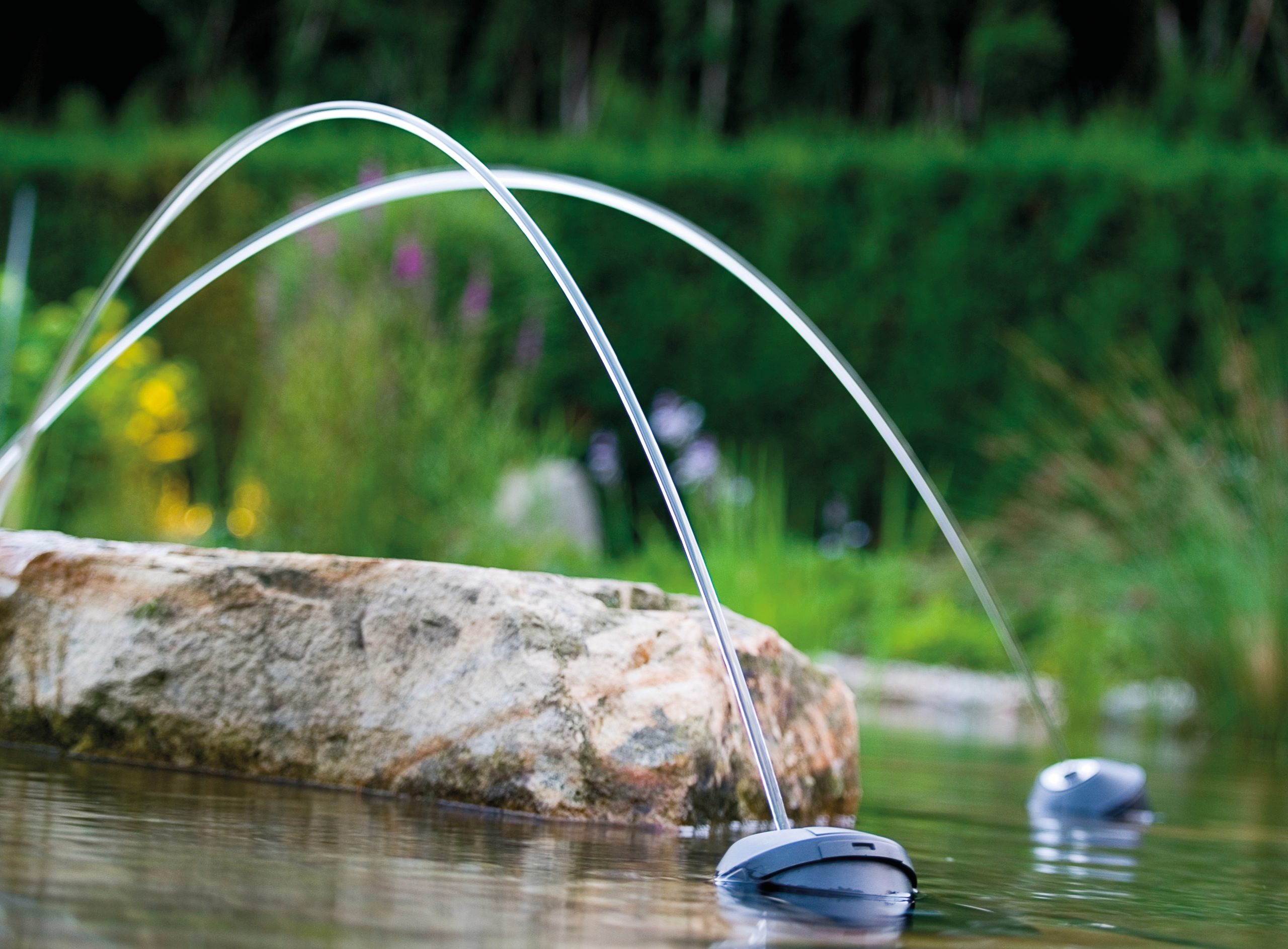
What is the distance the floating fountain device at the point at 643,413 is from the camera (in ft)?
5.44

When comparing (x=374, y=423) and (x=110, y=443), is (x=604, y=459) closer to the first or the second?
(x=110, y=443)

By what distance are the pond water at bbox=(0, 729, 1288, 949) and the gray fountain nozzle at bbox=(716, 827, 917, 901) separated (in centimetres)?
4

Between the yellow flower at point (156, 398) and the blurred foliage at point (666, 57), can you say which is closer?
the yellow flower at point (156, 398)

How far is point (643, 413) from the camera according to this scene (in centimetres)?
266

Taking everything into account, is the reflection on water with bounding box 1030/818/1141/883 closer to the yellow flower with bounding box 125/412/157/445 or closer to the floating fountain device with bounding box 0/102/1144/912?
the floating fountain device with bounding box 0/102/1144/912

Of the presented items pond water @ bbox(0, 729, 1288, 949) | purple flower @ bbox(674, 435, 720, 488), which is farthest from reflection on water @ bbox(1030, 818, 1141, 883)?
purple flower @ bbox(674, 435, 720, 488)

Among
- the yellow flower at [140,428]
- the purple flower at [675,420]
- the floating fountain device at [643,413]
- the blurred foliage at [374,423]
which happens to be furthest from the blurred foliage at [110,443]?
the floating fountain device at [643,413]

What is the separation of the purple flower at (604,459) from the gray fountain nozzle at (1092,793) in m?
5.78

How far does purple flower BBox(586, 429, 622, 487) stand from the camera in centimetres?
881

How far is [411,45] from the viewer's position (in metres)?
18.5

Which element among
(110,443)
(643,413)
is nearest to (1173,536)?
(643,413)

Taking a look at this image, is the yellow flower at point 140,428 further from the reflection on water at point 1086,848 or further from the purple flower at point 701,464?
the reflection on water at point 1086,848

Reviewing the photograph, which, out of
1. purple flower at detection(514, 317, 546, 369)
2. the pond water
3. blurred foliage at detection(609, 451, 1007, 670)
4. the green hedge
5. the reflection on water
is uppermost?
the green hedge

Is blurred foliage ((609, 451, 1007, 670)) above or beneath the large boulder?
above
